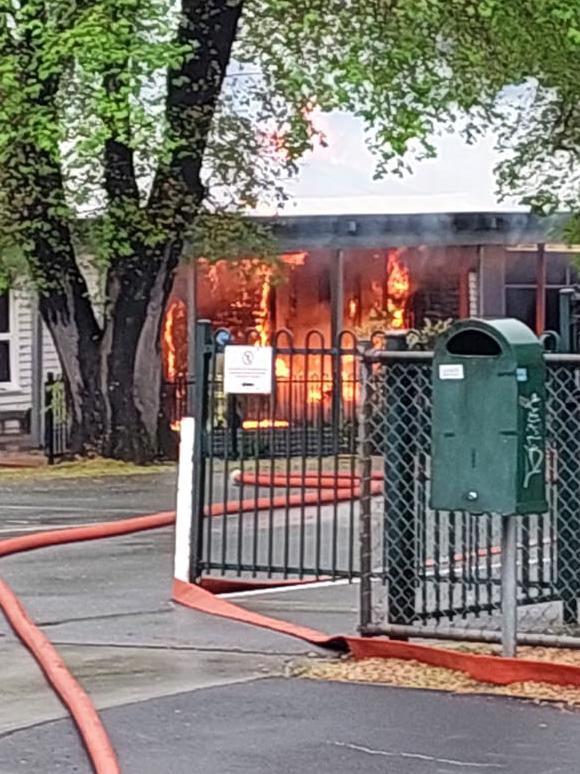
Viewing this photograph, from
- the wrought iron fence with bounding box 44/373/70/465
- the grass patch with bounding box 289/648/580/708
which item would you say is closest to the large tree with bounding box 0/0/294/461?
the wrought iron fence with bounding box 44/373/70/465

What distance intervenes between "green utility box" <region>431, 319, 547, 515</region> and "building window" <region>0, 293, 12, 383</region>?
2285cm

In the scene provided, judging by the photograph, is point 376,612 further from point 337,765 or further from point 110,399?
point 110,399

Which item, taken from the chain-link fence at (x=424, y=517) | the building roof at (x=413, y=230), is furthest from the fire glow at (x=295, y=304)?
the chain-link fence at (x=424, y=517)

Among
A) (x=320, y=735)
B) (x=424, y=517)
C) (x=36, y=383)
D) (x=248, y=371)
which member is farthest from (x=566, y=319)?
(x=36, y=383)

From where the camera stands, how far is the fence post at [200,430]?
10266 millimetres

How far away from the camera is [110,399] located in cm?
2256

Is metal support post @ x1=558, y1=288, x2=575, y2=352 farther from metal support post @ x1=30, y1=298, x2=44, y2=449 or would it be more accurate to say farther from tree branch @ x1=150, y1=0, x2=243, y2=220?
metal support post @ x1=30, y1=298, x2=44, y2=449

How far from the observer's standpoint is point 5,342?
30.2 metres

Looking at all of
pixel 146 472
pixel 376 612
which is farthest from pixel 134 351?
pixel 376 612

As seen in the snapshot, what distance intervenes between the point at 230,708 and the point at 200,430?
9.98 ft

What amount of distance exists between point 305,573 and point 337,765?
12.5 feet

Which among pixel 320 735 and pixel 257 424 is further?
pixel 257 424

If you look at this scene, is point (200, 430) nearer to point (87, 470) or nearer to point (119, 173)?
point (87, 470)

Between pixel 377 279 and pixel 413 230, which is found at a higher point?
pixel 413 230
